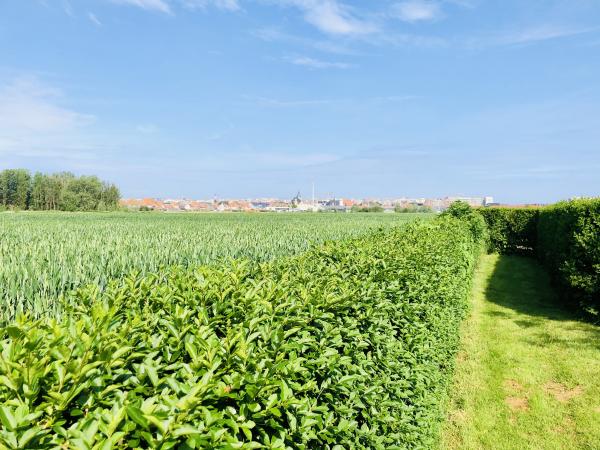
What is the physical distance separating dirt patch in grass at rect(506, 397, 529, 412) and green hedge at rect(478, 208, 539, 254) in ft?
63.9

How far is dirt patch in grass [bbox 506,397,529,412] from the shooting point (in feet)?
18.9

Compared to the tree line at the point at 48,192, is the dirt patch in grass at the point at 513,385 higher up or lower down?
lower down

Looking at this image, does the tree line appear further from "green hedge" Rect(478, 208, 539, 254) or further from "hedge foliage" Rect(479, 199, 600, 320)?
"hedge foliage" Rect(479, 199, 600, 320)

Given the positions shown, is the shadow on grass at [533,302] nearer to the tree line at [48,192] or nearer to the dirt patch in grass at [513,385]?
the dirt patch in grass at [513,385]

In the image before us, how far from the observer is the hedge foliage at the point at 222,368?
4.15ft

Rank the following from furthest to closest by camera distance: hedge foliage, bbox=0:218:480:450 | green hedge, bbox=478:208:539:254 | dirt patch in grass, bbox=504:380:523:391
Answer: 1. green hedge, bbox=478:208:539:254
2. dirt patch in grass, bbox=504:380:523:391
3. hedge foliage, bbox=0:218:480:450

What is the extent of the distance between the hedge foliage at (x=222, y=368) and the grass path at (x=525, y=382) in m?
2.25

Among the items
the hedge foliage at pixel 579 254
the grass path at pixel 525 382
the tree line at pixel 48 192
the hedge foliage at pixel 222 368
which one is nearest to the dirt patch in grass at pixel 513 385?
the grass path at pixel 525 382

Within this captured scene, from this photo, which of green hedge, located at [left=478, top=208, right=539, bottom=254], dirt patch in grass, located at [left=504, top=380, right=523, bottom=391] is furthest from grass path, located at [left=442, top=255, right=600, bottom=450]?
green hedge, located at [left=478, top=208, right=539, bottom=254]

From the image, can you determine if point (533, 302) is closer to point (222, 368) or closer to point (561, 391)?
point (561, 391)

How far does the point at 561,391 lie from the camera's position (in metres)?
6.29

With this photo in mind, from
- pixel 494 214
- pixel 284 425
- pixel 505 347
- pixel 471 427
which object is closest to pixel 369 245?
pixel 471 427

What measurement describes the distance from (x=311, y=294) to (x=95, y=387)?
147 centimetres

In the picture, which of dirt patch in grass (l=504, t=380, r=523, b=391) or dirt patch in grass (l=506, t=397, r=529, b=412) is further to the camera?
dirt patch in grass (l=504, t=380, r=523, b=391)
